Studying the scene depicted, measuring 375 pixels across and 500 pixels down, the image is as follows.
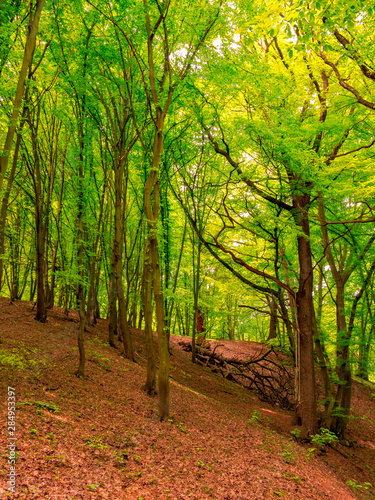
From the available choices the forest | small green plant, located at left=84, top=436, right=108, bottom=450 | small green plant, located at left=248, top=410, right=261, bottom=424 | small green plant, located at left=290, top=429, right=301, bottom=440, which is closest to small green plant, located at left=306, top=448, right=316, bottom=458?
small green plant, located at left=290, top=429, right=301, bottom=440

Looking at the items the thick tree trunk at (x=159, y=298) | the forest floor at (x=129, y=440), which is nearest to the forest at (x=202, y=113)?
the thick tree trunk at (x=159, y=298)

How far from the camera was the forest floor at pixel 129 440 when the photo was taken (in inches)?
121

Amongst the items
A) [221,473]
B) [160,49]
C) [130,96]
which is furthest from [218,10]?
[221,473]

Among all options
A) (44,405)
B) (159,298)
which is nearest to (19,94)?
(159,298)

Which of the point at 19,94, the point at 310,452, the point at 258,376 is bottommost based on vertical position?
the point at 310,452

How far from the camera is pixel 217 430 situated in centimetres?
573

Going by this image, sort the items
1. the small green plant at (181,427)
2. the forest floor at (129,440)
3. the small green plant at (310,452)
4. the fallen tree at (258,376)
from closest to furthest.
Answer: the forest floor at (129,440) → the small green plant at (181,427) → the small green plant at (310,452) → the fallen tree at (258,376)

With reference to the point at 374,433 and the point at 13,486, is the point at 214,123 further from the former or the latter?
the point at 374,433

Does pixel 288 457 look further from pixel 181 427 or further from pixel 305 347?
pixel 305 347

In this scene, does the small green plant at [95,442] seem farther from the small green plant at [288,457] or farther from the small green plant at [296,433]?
the small green plant at [296,433]

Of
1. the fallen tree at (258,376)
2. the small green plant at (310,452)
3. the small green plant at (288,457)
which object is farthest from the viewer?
the fallen tree at (258,376)

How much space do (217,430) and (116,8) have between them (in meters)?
7.45

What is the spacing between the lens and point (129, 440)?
417 cm

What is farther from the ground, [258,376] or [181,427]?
[181,427]
